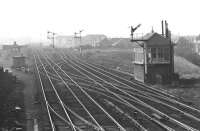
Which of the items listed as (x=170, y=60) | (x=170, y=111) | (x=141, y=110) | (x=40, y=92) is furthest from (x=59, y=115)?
(x=170, y=60)

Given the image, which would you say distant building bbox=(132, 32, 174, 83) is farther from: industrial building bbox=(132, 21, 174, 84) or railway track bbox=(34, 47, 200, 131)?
railway track bbox=(34, 47, 200, 131)

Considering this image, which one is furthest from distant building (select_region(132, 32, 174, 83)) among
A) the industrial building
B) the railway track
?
the railway track

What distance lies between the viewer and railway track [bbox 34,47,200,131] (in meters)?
16.7

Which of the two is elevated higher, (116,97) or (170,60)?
(170,60)

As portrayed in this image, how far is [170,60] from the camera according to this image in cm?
3322

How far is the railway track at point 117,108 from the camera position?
1670 centimetres

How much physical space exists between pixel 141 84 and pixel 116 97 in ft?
23.7

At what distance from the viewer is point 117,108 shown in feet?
68.3

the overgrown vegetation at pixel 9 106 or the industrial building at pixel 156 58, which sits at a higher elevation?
the industrial building at pixel 156 58

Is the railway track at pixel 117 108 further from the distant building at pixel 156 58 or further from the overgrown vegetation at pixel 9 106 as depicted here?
the distant building at pixel 156 58

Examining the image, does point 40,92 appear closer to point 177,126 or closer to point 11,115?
point 11,115

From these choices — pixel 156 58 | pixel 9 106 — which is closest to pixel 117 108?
pixel 9 106

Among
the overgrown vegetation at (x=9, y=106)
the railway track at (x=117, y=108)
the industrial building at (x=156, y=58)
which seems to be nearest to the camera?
the railway track at (x=117, y=108)

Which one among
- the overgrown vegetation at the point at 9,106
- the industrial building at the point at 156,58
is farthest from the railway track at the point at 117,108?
the industrial building at the point at 156,58
